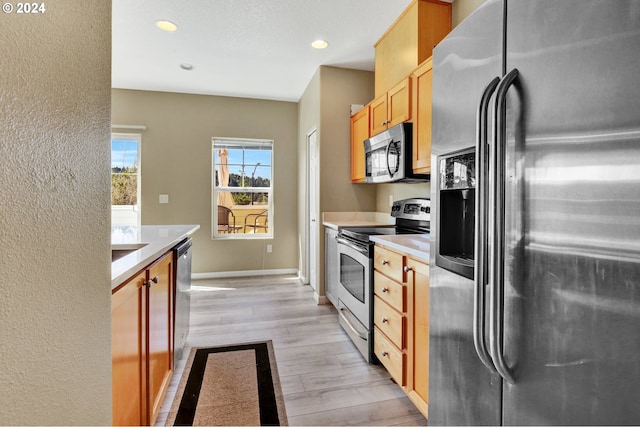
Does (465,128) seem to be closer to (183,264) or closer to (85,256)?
(85,256)

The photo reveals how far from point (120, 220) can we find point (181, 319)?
2.83 meters

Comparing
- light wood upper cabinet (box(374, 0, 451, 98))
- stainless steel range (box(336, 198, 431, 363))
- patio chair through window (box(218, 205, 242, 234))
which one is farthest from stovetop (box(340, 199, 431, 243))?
patio chair through window (box(218, 205, 242, 234))

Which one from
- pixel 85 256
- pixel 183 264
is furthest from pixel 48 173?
pixel 183 264

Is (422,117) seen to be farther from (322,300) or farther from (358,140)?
(322,300)

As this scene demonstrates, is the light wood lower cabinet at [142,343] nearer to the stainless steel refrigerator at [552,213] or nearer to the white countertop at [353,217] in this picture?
the stainless steel refrigerator at [552,213]

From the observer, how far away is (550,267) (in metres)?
0.66

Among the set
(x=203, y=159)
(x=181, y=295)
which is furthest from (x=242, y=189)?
(x=181, y=295)

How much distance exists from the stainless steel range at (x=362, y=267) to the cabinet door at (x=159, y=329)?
127cm

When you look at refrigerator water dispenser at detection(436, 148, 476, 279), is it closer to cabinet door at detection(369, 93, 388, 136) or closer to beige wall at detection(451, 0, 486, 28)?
cabinet door at detection(369, 93, 388, 136)

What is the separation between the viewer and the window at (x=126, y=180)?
417 cm

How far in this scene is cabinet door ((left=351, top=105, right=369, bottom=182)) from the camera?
2.99m

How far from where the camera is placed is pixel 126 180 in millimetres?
4203

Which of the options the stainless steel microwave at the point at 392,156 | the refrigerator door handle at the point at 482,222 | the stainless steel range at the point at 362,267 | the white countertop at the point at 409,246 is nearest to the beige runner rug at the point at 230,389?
the stainless steel range at the point at 362,267

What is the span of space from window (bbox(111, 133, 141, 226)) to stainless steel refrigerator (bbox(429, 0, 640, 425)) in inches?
175
